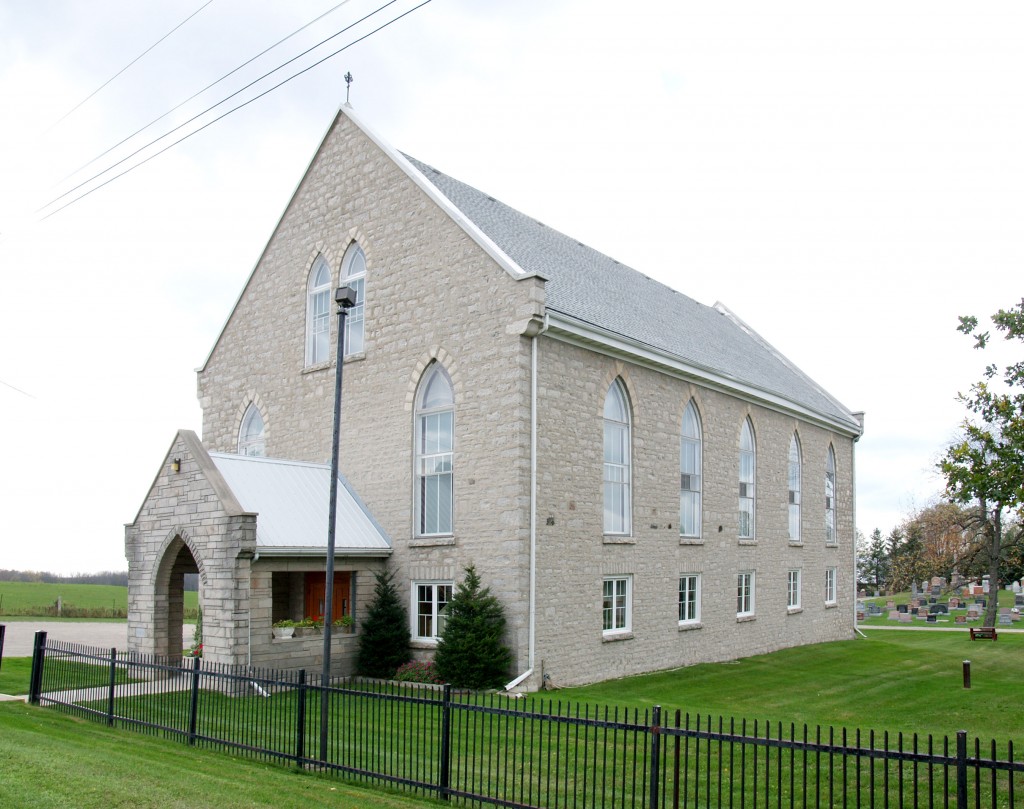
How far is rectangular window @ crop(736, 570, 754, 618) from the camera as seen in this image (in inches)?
1067

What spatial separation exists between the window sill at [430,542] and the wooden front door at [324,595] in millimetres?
1638

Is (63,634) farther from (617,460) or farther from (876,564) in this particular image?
(876,564)

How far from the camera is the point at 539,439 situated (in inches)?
758

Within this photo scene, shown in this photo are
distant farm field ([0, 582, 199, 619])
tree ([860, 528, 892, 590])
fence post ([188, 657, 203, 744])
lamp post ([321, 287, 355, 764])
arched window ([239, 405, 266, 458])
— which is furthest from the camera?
tree ([860, 528, 892, 590])

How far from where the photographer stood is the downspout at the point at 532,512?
18266 millimetres

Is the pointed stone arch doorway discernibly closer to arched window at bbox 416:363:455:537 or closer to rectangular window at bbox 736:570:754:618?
arched window at bbox 416:363:455:537

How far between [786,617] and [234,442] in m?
17.8

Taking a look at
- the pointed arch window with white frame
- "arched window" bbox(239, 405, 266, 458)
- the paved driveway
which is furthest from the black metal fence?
the pointed arch window with white frame

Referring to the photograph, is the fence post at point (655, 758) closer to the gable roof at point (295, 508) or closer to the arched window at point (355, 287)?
the gable roof at point (295, 508)

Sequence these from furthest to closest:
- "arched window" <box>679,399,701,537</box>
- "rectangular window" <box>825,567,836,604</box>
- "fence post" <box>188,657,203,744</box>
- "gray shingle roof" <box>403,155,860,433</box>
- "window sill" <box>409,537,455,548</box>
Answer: "rectangular window" <box>825,567,836,604</box> < "arched window" <box>679,399,701,537</box> < "gray shingle roof" <box>403,155,860,433</box> < "window sill" <box>409,537,455,548</box> < "fence post" <box>188,657,203,744</box>

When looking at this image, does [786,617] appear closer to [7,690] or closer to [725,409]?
[725,409]

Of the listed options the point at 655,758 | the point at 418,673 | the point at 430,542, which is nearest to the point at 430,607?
the point at 430,542

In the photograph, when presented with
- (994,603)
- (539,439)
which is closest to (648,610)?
(539,439)

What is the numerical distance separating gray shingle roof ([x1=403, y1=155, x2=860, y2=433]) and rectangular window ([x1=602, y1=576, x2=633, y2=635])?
5.56m
